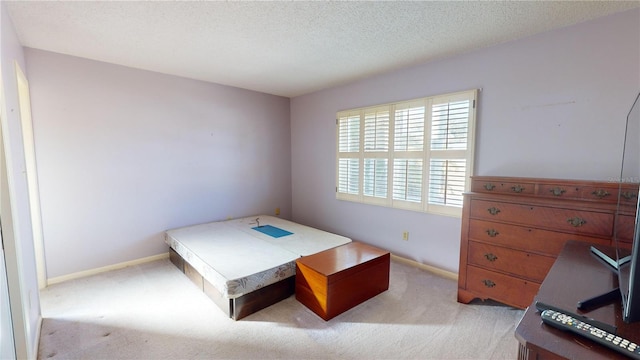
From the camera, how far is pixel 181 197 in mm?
3662

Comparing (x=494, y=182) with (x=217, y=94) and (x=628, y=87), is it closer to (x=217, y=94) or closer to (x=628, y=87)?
(x=628, y=87)

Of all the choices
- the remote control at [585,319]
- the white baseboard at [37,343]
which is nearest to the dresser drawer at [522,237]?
the remote control at [585,319]

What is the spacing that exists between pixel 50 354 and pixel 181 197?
2060mm

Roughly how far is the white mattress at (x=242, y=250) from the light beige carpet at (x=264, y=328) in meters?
0.29

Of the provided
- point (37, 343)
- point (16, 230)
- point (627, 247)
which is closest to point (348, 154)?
point (627, 247)

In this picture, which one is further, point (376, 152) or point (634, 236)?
point (376, 152)

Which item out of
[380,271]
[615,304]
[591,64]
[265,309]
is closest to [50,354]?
[265,309]

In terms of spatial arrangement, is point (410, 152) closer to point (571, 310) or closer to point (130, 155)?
point (571, 310)

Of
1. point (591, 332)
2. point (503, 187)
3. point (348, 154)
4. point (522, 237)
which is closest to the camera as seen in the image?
point (591, 332)

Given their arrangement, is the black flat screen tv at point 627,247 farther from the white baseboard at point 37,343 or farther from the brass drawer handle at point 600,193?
the white baseboard at point 37,343

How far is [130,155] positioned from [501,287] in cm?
401

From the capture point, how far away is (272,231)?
352cm

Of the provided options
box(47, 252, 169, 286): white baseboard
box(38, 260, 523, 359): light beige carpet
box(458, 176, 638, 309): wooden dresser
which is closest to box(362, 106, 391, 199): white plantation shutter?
box(458, 176, 638, 309): wooden dresser

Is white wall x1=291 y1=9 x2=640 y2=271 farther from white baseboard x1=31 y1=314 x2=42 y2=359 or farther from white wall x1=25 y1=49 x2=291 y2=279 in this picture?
white baseboard x1=31 y1=314 x2=42 y2=359
